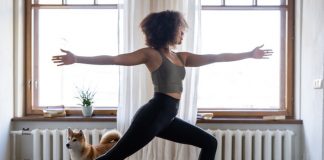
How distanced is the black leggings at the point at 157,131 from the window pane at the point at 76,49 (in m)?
1.61

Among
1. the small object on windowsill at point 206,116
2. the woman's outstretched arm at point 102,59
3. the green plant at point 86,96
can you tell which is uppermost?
the woman's outstretched arm at point 102,59

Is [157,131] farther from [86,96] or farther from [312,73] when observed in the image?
[312,73]

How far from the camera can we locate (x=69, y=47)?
3.62m

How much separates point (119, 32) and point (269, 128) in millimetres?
1708

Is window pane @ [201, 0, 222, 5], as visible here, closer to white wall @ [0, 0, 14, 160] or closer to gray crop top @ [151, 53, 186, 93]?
gray crop top @ [151, 53, 186, 93]

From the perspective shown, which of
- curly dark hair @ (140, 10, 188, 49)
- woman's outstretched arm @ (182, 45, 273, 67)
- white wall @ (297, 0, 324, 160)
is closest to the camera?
curly dark hair @ (140, 10, 188, 49)

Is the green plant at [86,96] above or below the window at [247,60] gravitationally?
below

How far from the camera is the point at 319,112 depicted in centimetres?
294

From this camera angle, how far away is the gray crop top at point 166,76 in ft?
6.53

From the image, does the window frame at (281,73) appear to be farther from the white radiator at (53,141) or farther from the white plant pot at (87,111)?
the white radiator at (53,141)

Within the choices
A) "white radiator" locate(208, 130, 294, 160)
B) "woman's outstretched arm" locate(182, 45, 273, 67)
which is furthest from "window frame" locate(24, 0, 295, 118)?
"woman's outstretched arm" locate(182, 45, 273, 67)

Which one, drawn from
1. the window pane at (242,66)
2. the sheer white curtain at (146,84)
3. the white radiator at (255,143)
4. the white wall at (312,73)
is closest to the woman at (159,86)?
the sheer white curtain at (146,84)

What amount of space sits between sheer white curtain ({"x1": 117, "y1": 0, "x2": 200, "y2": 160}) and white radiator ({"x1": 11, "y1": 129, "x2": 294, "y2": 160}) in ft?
0.90

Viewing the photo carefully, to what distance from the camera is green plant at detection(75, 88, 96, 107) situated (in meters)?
3.44
